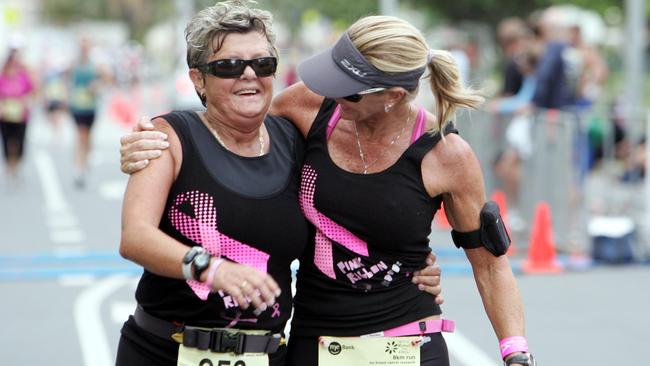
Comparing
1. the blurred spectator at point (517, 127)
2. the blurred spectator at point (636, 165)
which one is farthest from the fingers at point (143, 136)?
the blurred spectator at point (517, 127)

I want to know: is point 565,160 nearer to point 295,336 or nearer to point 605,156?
point 605,156

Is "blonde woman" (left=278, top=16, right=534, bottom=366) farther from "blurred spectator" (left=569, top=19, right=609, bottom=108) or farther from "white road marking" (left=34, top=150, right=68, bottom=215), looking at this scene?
"white road marking" (left=34, top=150, right=68, bottom=215)

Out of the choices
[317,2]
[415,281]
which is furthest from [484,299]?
[317,2]

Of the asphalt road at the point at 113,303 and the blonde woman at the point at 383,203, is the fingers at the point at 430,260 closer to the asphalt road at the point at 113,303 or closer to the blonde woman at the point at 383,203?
the blonde woman at the point at 383,203

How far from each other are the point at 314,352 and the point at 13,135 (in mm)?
14207

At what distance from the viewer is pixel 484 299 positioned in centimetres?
409

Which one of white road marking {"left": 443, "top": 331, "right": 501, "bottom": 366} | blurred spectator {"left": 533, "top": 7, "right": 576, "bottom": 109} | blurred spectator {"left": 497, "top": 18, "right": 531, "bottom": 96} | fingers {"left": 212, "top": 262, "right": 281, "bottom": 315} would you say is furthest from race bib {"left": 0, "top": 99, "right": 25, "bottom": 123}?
fingers {"left": 212, "top": 262, "right": 281, "bottom": 315}

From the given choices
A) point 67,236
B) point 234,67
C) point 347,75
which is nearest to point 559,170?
point 67,236

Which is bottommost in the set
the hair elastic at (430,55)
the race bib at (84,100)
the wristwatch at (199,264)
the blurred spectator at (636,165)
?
the wristwatch at (199,264)

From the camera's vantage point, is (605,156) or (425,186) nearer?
(425,186)

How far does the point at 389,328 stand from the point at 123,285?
20.5ft

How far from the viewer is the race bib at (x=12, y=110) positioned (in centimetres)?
1728

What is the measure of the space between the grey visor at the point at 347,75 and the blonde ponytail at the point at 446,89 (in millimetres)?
104

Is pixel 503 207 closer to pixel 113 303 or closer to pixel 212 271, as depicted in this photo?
pixel 113 303
